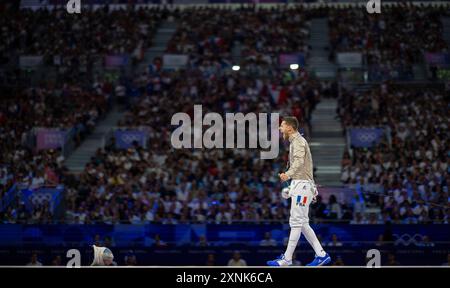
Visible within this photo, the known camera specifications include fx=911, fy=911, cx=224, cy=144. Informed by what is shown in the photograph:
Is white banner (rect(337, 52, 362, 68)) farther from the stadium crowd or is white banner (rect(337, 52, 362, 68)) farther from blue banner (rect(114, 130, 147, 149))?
blue banner (rect(114, 130, 147, 149))

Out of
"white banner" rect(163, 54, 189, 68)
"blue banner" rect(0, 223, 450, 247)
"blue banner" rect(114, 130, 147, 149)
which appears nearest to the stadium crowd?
"blue banner" rect(0, 223, 450, 247)

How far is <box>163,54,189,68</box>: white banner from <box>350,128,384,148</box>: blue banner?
27.8 feet

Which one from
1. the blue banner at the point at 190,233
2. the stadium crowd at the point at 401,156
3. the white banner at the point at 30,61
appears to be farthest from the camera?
the white banner at the point at 30,61

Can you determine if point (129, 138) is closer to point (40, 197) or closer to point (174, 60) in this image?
point (40, 197)

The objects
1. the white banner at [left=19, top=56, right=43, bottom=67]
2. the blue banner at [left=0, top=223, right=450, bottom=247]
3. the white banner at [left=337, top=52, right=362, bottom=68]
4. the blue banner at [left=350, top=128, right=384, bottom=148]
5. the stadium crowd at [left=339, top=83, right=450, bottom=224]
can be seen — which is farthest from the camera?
the white banner at [left=19, top=56, right=43, bottom=67]

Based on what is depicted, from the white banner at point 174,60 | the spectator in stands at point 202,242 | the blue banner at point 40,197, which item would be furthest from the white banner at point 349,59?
the spectator in stands at point 202,242

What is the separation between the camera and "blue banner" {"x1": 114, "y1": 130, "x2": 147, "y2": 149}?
93.0 feet

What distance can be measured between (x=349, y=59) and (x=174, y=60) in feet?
21.5

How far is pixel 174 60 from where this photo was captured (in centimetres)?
3434

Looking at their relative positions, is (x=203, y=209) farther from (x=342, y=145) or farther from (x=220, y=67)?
(x=220, y=67)

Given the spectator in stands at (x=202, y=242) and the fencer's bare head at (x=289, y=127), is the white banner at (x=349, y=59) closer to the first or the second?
the spectator in stands at (x=202, y=242)

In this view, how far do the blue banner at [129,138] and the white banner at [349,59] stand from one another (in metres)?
8.91

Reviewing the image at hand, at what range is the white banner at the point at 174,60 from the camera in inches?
1345
